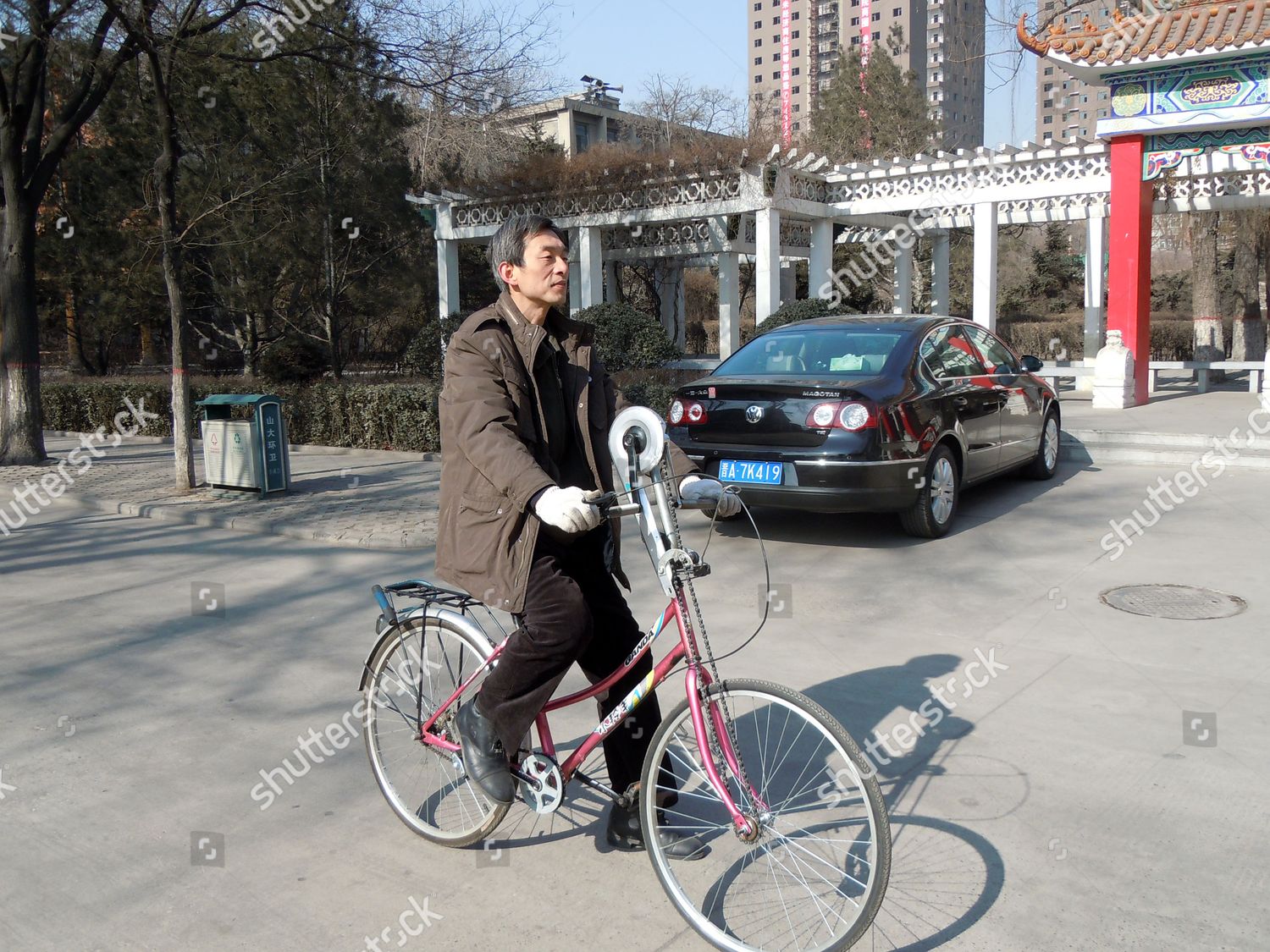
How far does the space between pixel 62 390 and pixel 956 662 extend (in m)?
16.7

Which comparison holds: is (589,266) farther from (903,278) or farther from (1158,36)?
(1158,36)

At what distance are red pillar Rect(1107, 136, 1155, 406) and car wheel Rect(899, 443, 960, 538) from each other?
27.6ft

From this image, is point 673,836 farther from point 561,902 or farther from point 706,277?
point 706,277

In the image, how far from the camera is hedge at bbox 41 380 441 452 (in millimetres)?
12969

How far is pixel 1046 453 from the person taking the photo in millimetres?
9727

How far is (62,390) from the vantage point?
1742cm

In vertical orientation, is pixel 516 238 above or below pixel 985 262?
below

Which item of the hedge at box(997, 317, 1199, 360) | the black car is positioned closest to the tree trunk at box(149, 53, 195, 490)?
the black car

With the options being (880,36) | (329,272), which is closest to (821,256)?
(329,272)

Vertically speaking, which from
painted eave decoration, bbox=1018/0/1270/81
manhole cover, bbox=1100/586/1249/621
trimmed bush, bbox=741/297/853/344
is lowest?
manhole cover, bbox=1100/586/1249/621

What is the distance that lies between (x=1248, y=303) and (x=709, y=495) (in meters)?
25.5

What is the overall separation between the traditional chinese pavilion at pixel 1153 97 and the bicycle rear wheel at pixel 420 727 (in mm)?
13313

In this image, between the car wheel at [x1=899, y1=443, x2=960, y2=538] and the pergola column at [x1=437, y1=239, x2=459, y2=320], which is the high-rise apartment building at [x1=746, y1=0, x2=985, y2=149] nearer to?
the pergola column at [x1=437, y1=239, x2=459, y2=320]

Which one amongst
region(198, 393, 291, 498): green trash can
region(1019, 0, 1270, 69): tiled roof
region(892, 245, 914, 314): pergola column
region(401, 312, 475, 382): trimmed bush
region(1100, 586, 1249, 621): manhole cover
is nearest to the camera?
region(1100, 586, 1249, 621): manhole cover
